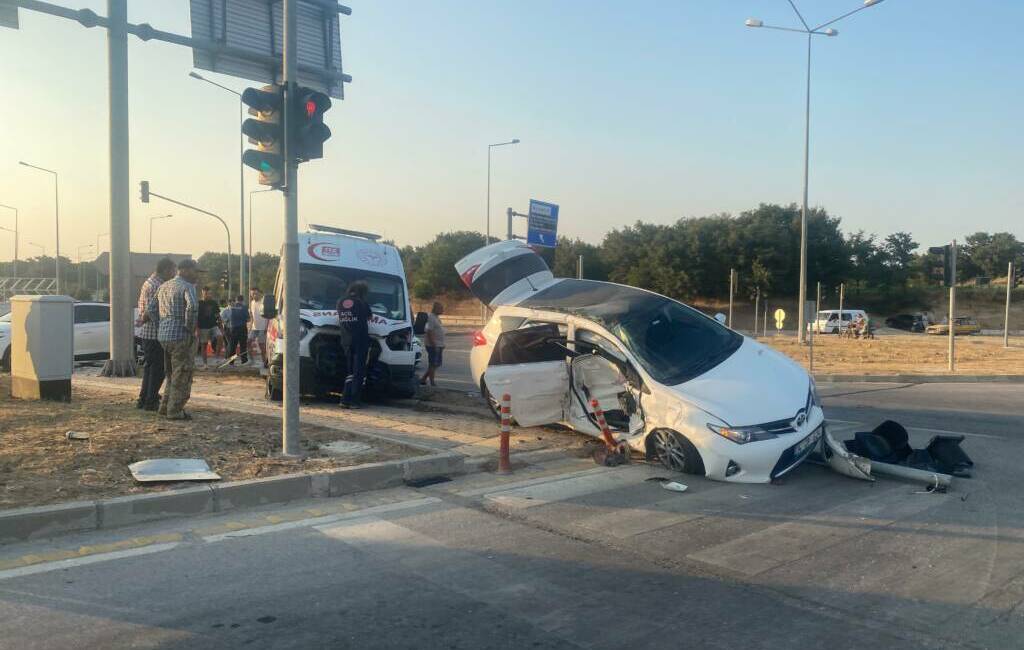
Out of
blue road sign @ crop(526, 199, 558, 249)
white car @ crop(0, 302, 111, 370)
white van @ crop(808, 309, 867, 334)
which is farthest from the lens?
white van @ crop(808, 309, 867, 334)

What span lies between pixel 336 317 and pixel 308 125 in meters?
4.54

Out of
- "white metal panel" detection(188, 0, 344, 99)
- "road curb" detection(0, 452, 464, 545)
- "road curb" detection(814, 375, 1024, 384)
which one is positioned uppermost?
"white metal panel" detection(188, 0, 344, 99)

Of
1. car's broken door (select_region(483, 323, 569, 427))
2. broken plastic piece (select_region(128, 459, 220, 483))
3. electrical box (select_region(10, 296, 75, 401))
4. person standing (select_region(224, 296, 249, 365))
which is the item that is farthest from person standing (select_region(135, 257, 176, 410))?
person standing (select_region(224, 296, 249, 365))

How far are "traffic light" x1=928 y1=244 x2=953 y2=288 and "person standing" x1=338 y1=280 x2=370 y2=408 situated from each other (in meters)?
15.1

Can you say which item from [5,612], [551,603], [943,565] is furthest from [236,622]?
[943,565]

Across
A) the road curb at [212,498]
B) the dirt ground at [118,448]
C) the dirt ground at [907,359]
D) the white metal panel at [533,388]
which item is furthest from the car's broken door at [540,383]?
the dirt ground at [907,359]

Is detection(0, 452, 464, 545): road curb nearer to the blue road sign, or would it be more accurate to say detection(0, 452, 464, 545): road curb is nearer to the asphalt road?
the asphalt road

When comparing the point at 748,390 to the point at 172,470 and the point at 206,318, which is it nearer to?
the point at 172,470

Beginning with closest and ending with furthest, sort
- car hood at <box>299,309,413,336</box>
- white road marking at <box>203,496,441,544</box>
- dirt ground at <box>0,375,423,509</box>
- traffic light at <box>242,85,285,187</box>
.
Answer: white road marking at <box>203,496,441,544</box>
dirt ground at <box>0,375,423,509</box>
traffic light at <box>242,85,285,187</box>
car hood at <box>299,309,413,336</box>

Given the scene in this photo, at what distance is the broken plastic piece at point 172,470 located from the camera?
256 inches

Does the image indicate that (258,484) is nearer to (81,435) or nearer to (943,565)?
(81,435)

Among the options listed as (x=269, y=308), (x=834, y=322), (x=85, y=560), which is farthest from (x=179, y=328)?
(x=834, y=322)

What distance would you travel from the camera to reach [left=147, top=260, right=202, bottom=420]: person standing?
8891 mm

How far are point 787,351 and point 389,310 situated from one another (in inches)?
713
